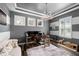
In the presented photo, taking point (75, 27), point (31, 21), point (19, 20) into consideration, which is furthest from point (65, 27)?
point (19, 20)

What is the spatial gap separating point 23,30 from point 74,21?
1.40m

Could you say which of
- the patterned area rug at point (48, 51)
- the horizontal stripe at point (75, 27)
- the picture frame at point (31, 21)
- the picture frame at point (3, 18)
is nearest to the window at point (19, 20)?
the picture frame at point (31, 21)

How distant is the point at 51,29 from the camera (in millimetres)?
2266

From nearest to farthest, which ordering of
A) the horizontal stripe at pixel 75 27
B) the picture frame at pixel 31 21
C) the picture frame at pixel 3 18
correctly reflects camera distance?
the picture frame at pixel 3 18 < the horizontal stripe at pixel 75 27 < the picture frame at pixel 31 21

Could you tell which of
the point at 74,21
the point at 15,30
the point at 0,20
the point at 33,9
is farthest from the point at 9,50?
the point at 74,21

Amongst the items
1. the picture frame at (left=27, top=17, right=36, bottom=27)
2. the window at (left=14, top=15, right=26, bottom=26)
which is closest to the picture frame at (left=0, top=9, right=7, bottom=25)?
the window at (left=14, top=15, right=26, bottom=26)

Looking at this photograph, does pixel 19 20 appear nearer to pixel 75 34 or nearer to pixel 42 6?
pixel 42 6

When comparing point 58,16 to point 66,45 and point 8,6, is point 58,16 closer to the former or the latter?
point 66,45

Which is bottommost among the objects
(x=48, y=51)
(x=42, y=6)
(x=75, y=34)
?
(x=48, y=51)

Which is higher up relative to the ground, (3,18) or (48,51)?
(3,18)

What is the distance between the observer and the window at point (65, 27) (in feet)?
6.92

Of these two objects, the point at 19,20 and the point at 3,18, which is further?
the point at 19,20

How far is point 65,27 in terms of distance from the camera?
2168 millimetres

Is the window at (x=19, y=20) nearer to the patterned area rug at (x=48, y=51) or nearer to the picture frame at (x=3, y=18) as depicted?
the picture frame at (x=3, y=18)
